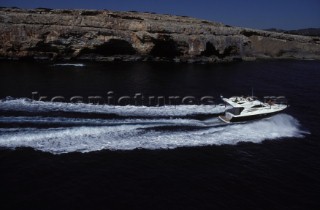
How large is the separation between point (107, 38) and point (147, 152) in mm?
57902

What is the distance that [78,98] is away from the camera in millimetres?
47031

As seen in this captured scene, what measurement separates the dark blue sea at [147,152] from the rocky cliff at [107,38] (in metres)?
29.2

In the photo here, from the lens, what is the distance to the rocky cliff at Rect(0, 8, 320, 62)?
7981cm

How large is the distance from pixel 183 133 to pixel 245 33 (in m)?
90.3

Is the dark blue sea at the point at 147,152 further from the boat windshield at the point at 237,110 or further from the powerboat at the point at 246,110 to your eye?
the boat windshield at the point at 237,110

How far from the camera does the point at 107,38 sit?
276 ft

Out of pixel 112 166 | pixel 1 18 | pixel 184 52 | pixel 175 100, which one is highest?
pixel 1 18

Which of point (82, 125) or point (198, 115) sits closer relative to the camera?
point (82, 125)

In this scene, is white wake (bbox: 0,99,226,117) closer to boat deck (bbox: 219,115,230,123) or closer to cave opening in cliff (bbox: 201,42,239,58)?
boat deck (bbox: 219,115,230,123)

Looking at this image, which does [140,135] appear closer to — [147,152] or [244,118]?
[147,152]

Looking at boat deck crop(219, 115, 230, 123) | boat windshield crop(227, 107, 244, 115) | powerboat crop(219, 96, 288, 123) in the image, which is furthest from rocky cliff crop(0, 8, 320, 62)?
boat windshield crop(227, 107, 244, 115)

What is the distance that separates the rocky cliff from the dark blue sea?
29.2 metres

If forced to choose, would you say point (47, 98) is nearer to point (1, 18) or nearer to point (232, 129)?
point (232, 129)

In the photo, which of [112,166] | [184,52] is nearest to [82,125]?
[112,166]
